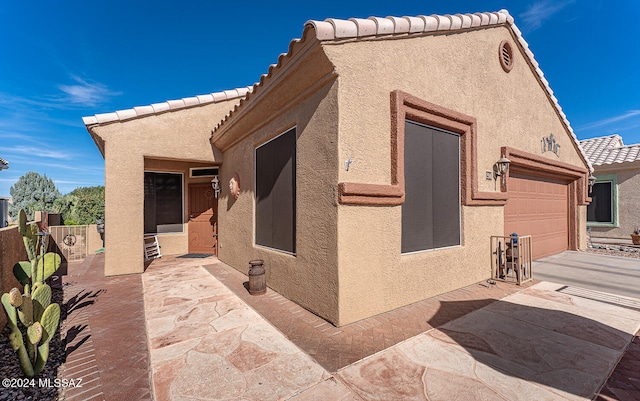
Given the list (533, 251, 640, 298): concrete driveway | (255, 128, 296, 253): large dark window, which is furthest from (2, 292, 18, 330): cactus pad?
(533, 251, 640, 298): concrete driveway

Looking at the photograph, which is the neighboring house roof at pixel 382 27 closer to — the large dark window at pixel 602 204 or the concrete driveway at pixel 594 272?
the concrete driveway at pixel 594 272

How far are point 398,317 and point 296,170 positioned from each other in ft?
9.33

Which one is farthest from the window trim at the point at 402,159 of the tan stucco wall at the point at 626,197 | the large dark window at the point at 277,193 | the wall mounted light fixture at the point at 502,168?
the tan stucco wall at the point at 626,197

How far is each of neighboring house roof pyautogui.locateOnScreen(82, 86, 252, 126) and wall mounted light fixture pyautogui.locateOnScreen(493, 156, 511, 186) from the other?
7606 millimetres

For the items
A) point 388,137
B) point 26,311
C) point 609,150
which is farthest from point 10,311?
point 609,150

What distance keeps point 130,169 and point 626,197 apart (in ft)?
64.8

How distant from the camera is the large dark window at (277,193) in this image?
4.89 meters

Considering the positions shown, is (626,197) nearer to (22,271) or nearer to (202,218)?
(202,218)

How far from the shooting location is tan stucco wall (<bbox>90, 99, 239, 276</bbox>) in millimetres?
6707

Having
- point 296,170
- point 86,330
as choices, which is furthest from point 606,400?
point 86,330

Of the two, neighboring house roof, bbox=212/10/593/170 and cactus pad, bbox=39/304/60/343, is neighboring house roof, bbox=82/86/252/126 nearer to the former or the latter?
neighboring house roof, bbox=212/10/593/170

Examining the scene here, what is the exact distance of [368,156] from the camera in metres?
3.96

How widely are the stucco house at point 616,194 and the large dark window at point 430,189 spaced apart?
13018 mm

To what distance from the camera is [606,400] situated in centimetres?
229
